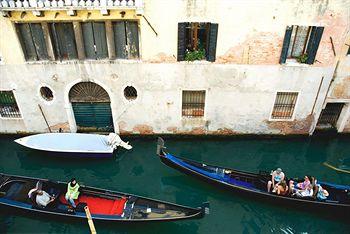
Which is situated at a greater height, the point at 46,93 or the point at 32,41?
the point at 32,41

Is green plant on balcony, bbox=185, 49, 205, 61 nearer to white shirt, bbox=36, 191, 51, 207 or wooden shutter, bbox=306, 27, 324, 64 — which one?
wooden shutter, bbox=306, 27, 324, 64

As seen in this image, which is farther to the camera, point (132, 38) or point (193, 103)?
point (193, 103)

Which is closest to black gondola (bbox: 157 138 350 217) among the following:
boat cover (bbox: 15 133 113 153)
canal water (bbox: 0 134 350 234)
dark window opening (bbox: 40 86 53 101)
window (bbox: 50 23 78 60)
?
canal water (bbox: 0 134 350 234)

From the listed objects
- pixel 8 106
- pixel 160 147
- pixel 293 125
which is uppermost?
pixel 8 106

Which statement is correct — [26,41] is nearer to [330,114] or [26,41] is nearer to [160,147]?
[160,147]

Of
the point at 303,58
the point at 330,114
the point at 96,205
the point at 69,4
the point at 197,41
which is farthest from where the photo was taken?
the point at 330,114

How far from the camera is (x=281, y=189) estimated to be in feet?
30.4

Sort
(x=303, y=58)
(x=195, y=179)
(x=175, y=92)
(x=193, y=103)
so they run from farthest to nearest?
(x=193, y=103) → (x=175, y=92) → (x=195, y=179) → (x=303, y=58)

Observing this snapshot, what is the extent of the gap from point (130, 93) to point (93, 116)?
1738 millimetres

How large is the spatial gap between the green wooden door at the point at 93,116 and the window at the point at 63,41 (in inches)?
72.0

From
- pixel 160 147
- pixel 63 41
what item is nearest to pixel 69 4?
pixel 63 41

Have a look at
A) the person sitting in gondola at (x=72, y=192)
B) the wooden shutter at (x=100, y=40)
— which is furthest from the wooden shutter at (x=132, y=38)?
the person sitting in gondola at (x=72, y=192)

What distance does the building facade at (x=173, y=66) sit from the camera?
30.0 feet

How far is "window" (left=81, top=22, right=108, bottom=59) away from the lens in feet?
31.4
